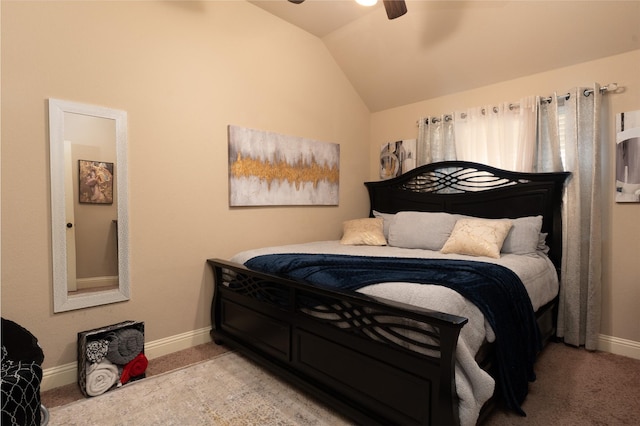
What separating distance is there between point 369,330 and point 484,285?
24.7 inches

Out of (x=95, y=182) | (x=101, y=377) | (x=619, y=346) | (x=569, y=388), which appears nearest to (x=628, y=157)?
(x=619, y=346)

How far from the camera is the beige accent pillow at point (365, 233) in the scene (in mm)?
3318

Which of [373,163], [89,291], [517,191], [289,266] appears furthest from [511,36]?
[89,291]

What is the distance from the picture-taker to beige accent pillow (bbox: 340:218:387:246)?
3318 mm

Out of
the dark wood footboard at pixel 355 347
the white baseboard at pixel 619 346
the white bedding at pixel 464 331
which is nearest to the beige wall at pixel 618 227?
the white baseboard at pixel 619 346

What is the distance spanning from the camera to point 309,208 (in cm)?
359

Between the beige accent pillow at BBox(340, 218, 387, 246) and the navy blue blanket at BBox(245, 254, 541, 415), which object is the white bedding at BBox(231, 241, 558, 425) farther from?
the beige accent pillow at BBox(340, 218, 387, 246)

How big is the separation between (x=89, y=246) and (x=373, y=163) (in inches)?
121

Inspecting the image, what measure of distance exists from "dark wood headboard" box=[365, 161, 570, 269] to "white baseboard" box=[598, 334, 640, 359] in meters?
0.63

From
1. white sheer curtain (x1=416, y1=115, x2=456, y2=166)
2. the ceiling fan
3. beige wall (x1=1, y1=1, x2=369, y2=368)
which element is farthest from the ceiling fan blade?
white sheer curtain (x1=416, y1=115, x2=456, y2=166)

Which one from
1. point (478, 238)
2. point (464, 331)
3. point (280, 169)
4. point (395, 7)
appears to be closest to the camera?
point (464, 331)

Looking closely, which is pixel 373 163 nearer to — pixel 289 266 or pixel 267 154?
pixel 267 154

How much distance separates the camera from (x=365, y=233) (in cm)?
337

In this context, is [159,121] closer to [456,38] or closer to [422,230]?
[422,230]
